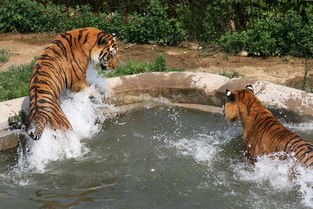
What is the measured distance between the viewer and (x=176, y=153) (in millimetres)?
6117

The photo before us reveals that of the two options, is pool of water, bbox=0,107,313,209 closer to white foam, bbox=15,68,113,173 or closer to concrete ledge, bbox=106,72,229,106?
white foam, bbox=15,68,113,173

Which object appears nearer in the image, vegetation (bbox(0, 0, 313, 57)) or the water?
the water

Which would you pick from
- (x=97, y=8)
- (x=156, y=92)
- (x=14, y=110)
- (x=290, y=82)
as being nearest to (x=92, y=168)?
(x=14, y=110)

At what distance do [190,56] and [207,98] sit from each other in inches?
108

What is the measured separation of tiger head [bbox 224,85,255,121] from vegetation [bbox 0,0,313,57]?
303 cm

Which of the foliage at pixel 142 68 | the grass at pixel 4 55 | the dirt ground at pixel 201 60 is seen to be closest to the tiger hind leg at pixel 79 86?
the foliage at pixel 142 68

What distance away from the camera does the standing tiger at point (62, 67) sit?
5.94m

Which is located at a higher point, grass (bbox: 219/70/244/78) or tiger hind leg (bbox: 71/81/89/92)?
tiger hind leg (bbox: 71/81/89/92)

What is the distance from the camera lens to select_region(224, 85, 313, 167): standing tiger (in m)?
5.03

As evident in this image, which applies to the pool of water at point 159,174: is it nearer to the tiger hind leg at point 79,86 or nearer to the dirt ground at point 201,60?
the tiger hind leg at point 79,86

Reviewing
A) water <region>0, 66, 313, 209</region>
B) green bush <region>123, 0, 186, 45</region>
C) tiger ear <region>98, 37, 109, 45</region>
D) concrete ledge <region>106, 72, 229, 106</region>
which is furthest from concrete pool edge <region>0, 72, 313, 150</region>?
green bush <region>123, 0, 186, 45</region>

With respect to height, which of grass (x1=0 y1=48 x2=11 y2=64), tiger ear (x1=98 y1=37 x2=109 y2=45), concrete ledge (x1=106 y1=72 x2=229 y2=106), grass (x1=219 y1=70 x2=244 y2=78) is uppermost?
tiger ear (x1=98 y1=37 x2=109 y2=45)

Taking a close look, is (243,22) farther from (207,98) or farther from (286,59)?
(207,98)

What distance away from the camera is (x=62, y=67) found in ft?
22.2
